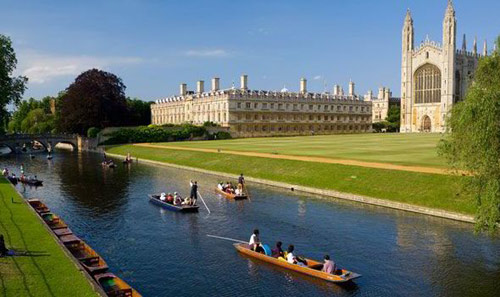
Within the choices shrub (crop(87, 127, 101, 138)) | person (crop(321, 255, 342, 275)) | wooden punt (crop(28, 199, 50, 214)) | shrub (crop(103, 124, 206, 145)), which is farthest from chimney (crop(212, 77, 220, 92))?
person (crop(321, 255, 342, 275))

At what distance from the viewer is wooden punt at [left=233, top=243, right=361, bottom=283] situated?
703 inches

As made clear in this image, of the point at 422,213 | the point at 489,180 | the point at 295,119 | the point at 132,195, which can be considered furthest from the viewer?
the point at 295,119

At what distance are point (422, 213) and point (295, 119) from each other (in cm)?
9707

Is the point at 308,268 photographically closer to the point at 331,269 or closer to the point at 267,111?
the point at 331,269

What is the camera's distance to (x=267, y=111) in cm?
12062

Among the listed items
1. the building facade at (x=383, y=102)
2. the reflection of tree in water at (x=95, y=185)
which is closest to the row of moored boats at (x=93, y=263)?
the reflection of tree in water at (x=95, y=185)

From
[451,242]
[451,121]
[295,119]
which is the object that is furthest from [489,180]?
[295,119]

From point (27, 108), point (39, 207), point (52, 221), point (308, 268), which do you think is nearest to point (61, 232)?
point (52, 221)

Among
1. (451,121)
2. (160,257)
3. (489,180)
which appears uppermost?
(451,121)

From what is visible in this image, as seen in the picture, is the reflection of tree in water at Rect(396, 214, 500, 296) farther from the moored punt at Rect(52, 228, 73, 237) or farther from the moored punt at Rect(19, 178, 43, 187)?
the moored punt at Rect(19, 178, 43, 187)

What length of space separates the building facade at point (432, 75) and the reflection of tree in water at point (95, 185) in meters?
102

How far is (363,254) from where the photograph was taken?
21.7 metres

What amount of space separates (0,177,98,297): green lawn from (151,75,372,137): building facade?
3610 inches

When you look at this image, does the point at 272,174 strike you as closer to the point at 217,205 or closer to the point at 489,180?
the point at 217,205
